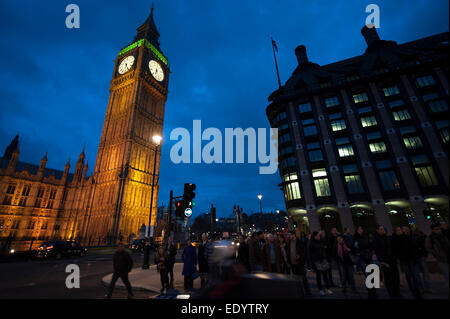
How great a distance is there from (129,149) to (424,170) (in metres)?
52.4

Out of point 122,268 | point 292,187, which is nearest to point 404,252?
point 122,268

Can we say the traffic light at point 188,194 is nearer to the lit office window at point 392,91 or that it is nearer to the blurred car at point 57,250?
the blurred car at point 57,250

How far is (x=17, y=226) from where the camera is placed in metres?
46.1

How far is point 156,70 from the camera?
5847 cm

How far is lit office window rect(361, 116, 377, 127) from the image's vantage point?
2932 centimetres

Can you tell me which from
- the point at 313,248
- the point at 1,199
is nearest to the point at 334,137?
the point at 313,248

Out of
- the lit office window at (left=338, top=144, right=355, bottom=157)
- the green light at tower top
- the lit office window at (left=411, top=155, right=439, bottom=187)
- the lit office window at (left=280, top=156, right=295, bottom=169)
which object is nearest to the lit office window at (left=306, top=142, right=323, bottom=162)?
the lit office window at (left=280, top=156, right=295, bottom=169)

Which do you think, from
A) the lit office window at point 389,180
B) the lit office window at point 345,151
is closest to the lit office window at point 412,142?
the lit office window at point 389,180

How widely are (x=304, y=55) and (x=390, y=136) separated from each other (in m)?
21.9

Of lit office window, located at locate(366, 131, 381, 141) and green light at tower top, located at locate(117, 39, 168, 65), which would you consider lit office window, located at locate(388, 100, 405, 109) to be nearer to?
lit office window, located at locate(366, 131, 381, 141)

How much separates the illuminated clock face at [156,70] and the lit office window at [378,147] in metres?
55.0

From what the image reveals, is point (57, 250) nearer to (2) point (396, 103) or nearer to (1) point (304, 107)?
(1) point (304, 107)

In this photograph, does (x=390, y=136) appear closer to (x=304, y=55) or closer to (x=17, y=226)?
(x=304, y=55)

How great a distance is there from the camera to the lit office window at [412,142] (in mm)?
26141
